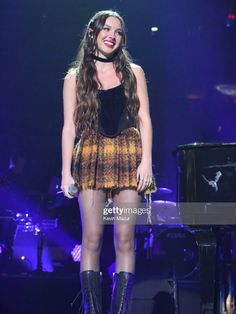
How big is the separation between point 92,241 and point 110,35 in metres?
1.18

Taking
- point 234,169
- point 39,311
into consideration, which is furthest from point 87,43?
point 39,311

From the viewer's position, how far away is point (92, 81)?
9.92ft

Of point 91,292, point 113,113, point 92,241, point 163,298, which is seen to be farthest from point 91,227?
point 163,298

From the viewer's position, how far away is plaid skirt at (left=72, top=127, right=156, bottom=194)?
2.89 meters

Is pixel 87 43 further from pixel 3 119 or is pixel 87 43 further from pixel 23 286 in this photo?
pixel 3 119

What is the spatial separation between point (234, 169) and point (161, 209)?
2420 millimetres

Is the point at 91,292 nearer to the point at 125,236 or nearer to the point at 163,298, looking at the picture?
the point at 125,236

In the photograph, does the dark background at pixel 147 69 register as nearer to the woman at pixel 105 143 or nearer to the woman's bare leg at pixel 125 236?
the woman at pixel 105 143

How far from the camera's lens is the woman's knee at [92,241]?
2.88 m

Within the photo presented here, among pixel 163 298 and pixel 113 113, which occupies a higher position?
pixel 113 113

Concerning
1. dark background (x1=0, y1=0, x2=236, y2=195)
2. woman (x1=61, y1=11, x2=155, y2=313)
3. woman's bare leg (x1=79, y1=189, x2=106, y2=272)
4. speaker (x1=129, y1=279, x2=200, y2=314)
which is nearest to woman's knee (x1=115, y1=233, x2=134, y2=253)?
woman (x1=61, y1=11, x2=155, y2=313)

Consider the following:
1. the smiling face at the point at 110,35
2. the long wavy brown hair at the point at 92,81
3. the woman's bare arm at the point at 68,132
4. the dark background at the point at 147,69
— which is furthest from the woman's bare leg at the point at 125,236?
the dark background at the point at 147,69

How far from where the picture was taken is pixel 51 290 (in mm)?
4500

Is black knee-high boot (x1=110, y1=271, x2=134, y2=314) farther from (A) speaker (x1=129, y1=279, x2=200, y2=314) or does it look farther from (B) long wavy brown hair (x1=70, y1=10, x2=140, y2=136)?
(A) speaker (x1=129, y1=279, x2=200, y2=314)
